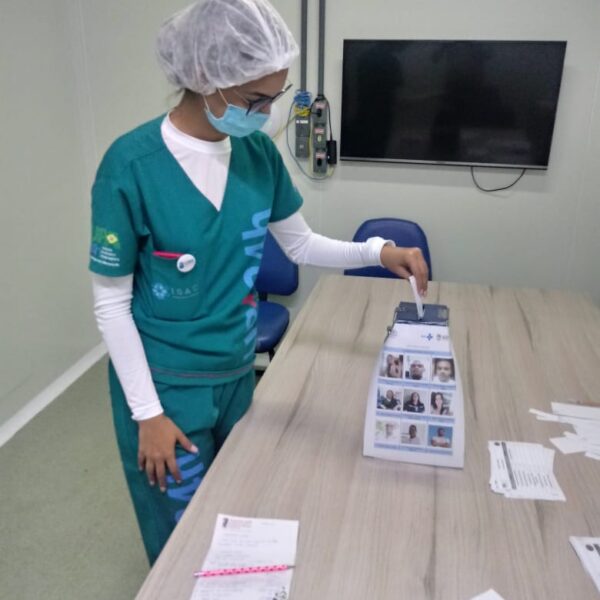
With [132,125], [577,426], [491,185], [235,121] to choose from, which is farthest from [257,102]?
[132,125]

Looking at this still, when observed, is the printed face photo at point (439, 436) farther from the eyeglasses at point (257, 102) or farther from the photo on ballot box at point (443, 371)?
the eyeglasses at point (257, 102)

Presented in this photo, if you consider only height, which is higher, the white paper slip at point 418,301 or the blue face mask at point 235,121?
the blue face mask at point 235,121

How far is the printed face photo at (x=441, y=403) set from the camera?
109 cm

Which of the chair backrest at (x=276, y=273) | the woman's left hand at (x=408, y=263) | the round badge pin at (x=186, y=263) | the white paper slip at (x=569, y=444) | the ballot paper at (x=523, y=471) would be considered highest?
the round badge pin at (x=186, y=263)

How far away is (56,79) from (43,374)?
149 centimetres

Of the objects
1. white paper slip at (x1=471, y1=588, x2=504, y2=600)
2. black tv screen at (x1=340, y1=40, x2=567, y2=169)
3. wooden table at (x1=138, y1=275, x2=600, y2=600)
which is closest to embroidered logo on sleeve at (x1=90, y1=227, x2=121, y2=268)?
wooden table at (x1=138, y1=275, x2=600, y2=600)

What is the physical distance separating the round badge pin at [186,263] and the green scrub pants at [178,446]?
26 cm

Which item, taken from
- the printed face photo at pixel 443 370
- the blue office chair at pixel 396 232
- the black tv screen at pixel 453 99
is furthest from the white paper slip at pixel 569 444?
the black tv screen at pixel 453 99

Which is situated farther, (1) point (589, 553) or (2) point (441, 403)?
(2) point (441, 403)

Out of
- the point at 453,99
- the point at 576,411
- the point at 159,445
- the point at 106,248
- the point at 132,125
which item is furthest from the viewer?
the point at 132,125

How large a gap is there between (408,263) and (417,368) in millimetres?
288

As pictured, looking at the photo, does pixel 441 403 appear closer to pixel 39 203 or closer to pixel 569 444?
pixel 569 444

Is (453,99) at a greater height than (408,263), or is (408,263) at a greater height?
(453,99)

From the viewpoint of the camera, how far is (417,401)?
110 cm
